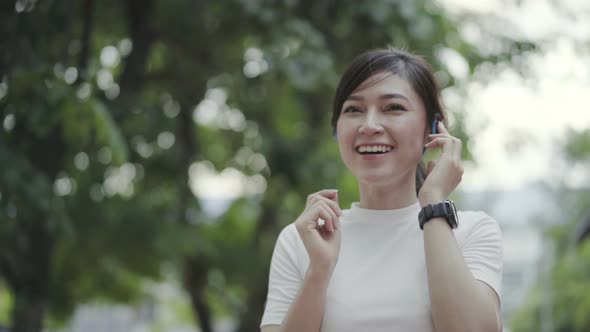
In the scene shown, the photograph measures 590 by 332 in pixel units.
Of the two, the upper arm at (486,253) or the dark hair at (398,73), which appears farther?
the dark hair at (398,73)

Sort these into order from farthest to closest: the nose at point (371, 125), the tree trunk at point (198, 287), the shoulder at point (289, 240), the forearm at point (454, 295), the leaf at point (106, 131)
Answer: the tree trunk at point (198, 287)
the leaf at point (106, 131)
the shoulder at point (289, 240)
the nose at point (371, 125)
the forearm at point (454, 295)

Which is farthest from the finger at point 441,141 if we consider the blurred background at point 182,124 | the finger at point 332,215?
the blurred background at point 182,124

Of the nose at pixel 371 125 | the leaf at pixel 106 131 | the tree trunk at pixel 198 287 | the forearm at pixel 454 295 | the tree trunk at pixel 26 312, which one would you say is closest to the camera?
the forearm at pixel 454 295

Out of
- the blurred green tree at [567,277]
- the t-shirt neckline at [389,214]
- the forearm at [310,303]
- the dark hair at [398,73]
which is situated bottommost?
the forearm at [310,303]

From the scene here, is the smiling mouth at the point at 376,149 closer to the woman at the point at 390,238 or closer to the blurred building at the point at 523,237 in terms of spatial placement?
the woman at the point at 390,238

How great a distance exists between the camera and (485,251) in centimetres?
217

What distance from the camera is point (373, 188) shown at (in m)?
2.32

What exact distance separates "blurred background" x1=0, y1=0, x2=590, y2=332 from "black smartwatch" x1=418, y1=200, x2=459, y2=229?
11.9 ft

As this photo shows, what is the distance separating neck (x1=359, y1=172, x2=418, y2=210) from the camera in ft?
7.61

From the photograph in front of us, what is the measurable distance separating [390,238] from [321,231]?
0.71ft

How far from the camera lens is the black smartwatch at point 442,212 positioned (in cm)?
212

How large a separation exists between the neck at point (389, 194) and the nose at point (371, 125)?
0.17m

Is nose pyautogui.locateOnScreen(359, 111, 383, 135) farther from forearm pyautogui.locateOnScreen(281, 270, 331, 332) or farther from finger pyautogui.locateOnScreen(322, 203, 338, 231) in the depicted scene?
forearm pyautogui.locateOnScreen(281, 270, 331, 332)

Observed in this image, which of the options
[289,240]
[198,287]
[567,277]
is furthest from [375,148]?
[567,277]
